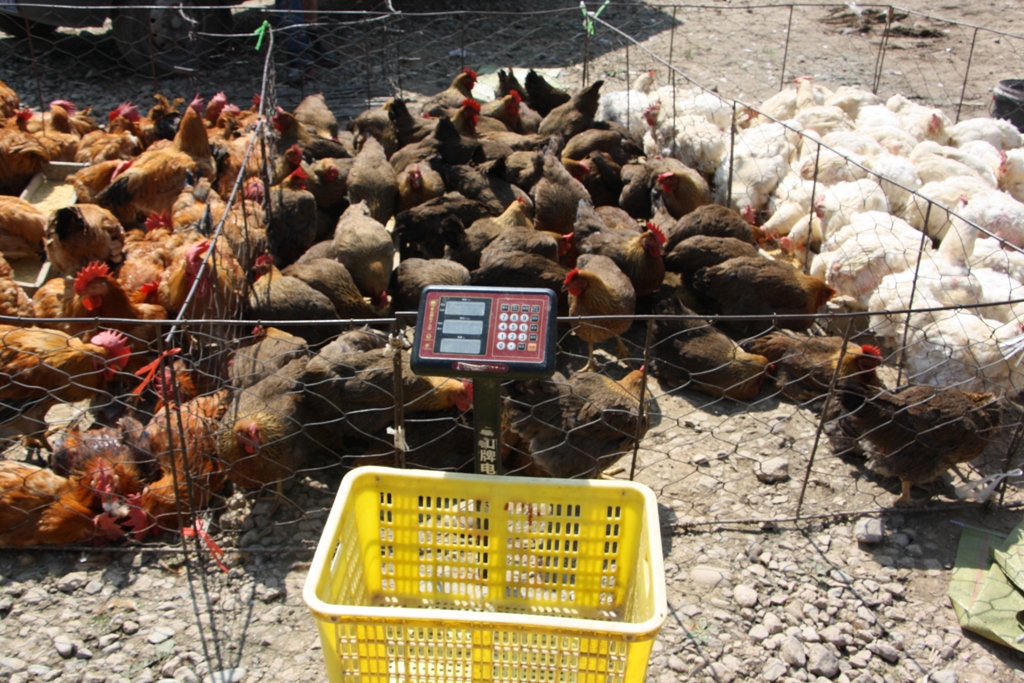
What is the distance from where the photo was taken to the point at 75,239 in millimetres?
4844

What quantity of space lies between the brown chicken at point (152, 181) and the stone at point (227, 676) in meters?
3.83

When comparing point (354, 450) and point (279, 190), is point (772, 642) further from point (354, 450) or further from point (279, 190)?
point (279, 190)

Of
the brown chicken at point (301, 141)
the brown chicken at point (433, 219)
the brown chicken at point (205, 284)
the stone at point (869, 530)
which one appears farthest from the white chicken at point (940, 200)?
the brown chicken at point (205, 284)

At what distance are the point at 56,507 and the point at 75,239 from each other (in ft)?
6.23

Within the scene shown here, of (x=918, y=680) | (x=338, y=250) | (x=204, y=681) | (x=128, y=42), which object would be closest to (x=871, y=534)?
(x=918, y=680)

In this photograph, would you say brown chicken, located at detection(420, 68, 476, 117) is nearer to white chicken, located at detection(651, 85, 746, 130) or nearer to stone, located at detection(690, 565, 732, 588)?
white chicken, located at detection(651, 85, 746, 130)

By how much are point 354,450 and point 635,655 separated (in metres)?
2.51

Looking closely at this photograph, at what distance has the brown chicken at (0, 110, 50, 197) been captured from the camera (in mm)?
6160

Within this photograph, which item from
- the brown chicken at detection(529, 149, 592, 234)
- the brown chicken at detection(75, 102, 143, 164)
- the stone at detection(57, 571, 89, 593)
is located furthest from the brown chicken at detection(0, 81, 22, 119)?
the stone at detection(57, 571, 89, 593)

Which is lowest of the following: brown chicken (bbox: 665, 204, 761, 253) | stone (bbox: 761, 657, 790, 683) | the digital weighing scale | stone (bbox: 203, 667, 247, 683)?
stone (bbox: 761, 657, 790, 683)

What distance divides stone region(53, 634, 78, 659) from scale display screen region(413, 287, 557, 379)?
6.66ft

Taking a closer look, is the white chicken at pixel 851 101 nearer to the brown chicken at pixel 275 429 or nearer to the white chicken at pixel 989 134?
the white chicken at pixel 989 134

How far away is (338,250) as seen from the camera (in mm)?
5457

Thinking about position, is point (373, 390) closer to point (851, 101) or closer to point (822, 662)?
point (822, 662)
